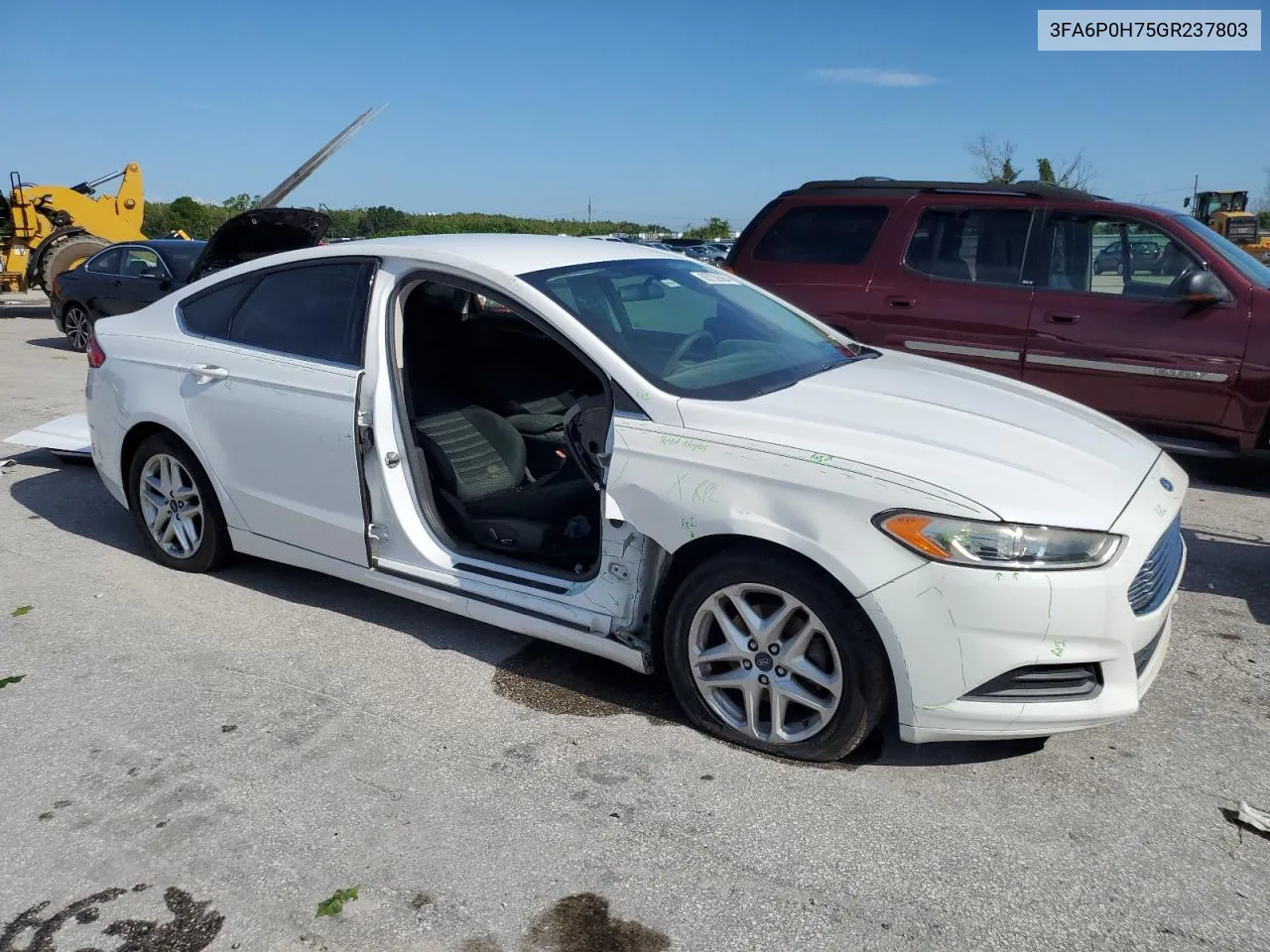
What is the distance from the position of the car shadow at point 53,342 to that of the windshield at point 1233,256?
1373 cm

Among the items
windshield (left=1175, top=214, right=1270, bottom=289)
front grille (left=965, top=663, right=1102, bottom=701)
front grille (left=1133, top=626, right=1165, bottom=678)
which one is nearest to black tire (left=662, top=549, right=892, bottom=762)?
front grille (left=965, top=663, right=1102, bottom=701)

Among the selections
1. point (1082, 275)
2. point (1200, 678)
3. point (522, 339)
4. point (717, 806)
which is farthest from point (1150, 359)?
point (717, 806)

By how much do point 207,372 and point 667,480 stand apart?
2373mm

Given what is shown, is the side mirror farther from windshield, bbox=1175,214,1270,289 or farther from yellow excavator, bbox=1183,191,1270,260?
yellow excavator, bbox=1183,191,1270,260

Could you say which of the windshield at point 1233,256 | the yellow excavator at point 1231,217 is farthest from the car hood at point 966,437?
the yellow excavator at point 1231,217

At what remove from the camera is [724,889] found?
8.69 ft

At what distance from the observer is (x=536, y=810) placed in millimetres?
3002

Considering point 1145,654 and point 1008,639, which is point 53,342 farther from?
→ point 1145,654

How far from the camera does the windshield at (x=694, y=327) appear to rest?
354 centimetres

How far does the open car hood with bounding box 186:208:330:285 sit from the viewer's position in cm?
889

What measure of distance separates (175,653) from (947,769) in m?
2.97

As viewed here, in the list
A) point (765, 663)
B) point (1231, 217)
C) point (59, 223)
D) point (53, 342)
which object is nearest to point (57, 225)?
point (59, 223)

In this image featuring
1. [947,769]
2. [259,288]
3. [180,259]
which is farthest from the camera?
[180,259]

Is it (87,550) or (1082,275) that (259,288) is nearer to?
(87,550)
